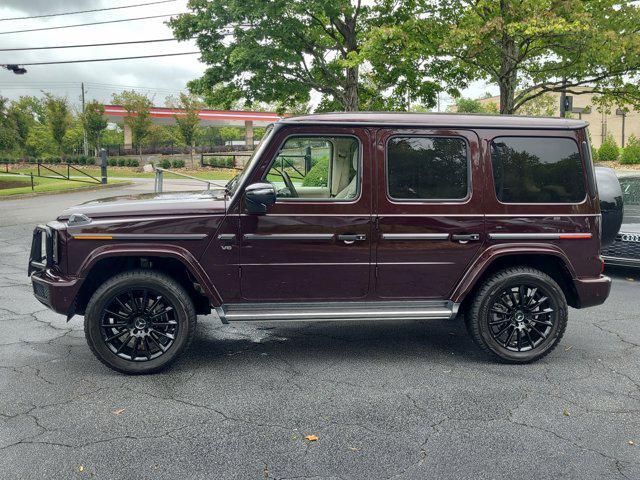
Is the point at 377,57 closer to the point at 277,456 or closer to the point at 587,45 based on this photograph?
the point at 587,45

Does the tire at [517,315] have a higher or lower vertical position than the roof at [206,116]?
lower

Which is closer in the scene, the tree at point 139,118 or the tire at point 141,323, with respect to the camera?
the tire at point 141,323

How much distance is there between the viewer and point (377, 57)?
1708cm

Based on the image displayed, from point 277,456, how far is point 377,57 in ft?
51.1

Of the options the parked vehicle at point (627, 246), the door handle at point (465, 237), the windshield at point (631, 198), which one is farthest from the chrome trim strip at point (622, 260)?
the door handle at point (465, 237)

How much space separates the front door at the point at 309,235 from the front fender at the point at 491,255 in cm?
80

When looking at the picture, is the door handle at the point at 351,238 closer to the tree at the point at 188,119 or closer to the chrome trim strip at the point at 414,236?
the chrome trim strip at the point at 414,236

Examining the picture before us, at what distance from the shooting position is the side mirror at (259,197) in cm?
423

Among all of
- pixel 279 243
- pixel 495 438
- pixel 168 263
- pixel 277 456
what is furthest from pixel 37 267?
pixel 495 438

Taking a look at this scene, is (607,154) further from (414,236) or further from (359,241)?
(359,241)

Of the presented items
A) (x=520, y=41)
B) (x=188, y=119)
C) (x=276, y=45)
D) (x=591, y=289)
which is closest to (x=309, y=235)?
(x=591, y=289)

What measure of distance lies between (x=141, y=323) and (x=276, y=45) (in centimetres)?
1667

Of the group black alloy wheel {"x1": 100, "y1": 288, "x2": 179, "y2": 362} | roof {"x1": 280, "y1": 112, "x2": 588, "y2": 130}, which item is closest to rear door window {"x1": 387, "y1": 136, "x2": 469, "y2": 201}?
roof {"x1": 280, "y1": 112, "x2": 588, "y2": 130}

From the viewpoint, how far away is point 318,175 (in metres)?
5.00
